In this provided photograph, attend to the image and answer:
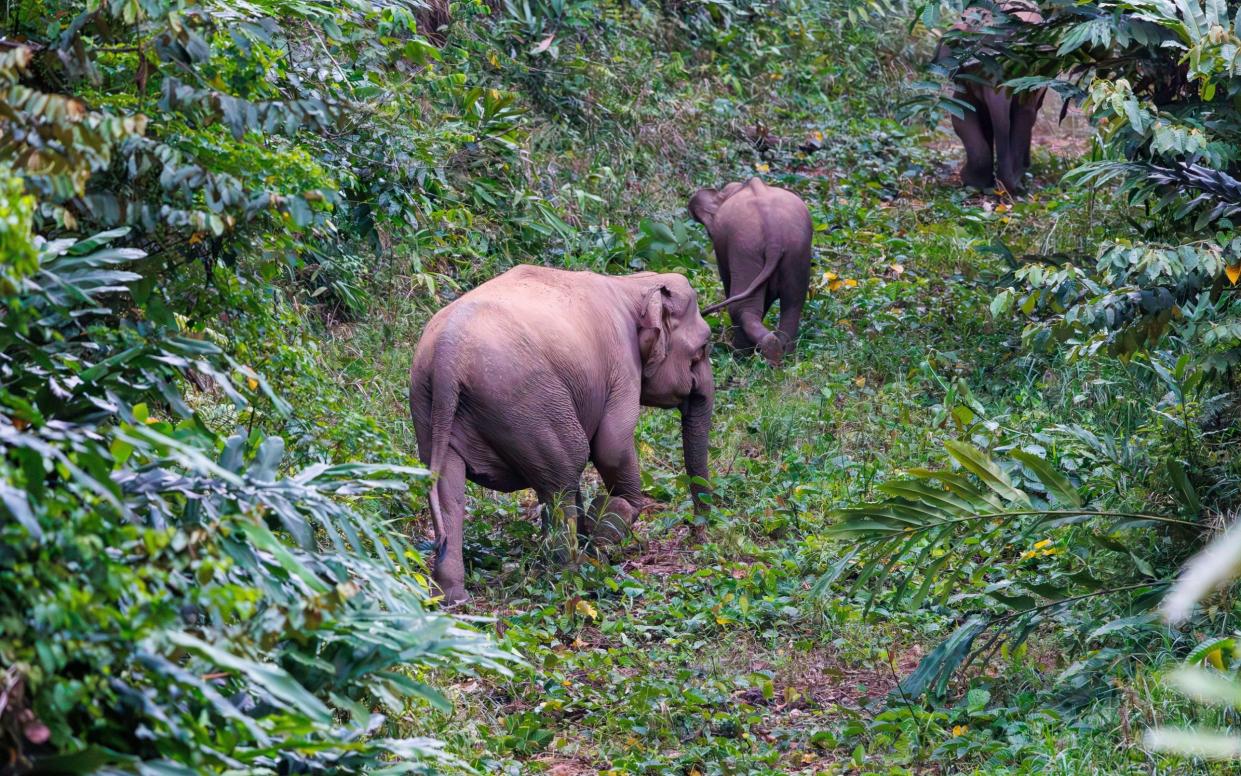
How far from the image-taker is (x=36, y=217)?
10.6 ft

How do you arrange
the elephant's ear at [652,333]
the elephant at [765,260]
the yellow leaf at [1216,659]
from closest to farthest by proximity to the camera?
1. the yellow leaf at [1216,659]
2. the elephant's ear at [652,333]
3. the elephant at [765,260]

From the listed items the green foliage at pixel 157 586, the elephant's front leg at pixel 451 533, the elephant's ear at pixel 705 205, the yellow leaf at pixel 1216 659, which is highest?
the green foliage at pixel 157 586

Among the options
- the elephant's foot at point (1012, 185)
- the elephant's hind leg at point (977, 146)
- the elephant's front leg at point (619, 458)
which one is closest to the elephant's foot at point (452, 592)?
the elephant's front leg at point (619, 458)

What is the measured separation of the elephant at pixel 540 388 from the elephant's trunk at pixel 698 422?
3 cm

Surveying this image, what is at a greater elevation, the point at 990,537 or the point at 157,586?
the point at 157,586

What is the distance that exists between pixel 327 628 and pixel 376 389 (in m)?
5.71

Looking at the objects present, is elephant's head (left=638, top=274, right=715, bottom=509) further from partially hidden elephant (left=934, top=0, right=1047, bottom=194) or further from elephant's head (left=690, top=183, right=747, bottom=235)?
partially hidden elephant (left=934, top=0, right=1047, bottom=194)

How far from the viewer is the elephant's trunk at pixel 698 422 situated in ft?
26.7

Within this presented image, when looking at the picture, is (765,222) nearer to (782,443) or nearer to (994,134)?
(782,443)

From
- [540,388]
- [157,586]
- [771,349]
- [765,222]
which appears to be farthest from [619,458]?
[157,586]

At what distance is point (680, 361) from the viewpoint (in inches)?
318

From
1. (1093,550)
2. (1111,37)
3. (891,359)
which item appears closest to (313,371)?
(1093,550)

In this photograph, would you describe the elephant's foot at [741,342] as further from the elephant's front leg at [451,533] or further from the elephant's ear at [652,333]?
the elephant's front leg at [451,533]

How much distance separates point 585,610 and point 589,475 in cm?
247
